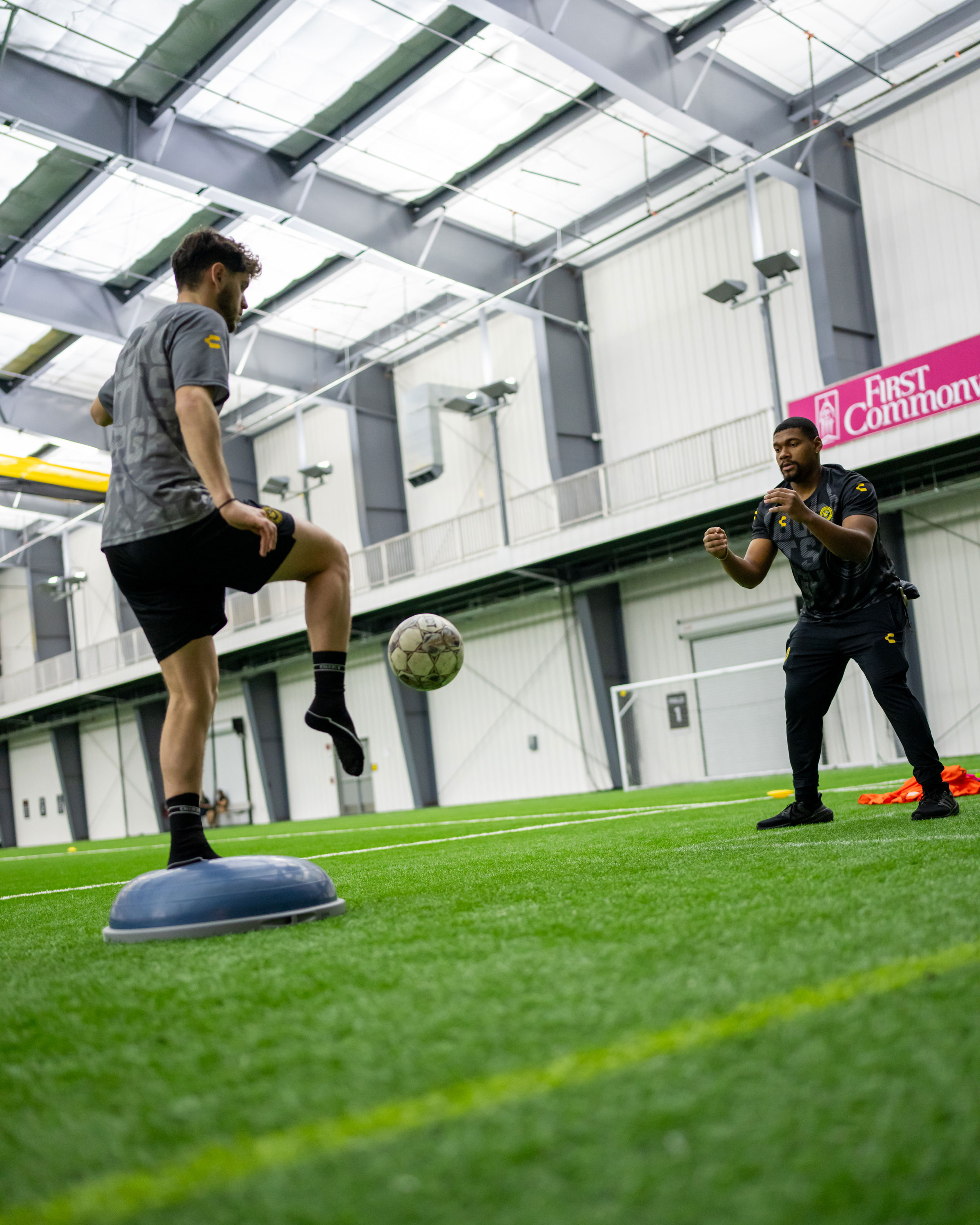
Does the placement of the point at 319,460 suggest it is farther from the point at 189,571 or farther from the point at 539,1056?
the point at 539,1056

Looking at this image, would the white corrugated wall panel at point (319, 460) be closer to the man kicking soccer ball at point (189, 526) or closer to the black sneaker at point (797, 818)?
the black sneaker at point (797, 818)

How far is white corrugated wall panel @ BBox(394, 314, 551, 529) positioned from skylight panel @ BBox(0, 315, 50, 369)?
7.17 metres

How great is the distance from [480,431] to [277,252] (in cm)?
524

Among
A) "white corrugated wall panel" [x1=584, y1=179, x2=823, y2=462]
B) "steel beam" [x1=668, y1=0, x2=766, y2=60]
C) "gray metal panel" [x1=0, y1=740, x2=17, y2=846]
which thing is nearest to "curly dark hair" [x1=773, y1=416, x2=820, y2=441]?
"steel beam" [x1=668, y1=0, x2=766, y2=60]

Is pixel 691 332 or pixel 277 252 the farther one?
pixel 277 252

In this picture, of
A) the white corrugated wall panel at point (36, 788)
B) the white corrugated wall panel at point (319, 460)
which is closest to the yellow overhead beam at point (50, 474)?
the white corrugated wall panel at point (319, 460)

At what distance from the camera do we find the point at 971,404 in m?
12.9

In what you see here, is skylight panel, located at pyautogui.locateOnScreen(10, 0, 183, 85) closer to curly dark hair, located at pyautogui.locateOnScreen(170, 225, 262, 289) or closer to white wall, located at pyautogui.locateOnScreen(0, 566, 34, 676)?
curly dark hair, located at pyautogui.locateOnScreen(170, 225, 262, 289)

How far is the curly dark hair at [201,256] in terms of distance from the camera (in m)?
3.15

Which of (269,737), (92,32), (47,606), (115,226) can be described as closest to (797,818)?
(92,32)

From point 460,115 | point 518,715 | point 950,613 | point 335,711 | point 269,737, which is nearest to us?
point 335,711

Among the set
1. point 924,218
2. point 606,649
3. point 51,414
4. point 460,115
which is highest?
point 460,115

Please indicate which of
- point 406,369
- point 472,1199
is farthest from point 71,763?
point 472,1199

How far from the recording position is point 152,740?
96.1 ft
